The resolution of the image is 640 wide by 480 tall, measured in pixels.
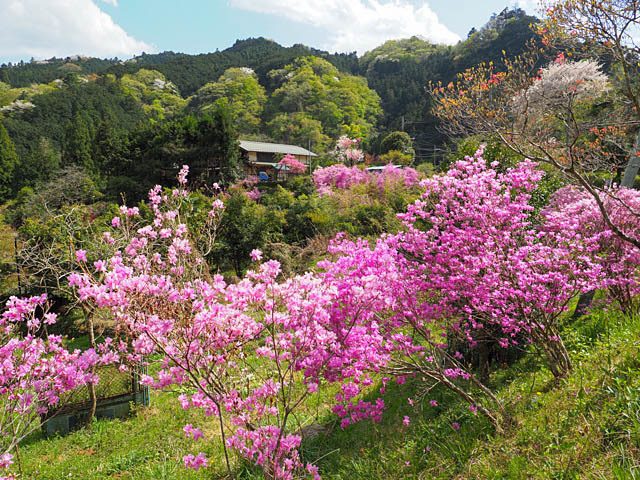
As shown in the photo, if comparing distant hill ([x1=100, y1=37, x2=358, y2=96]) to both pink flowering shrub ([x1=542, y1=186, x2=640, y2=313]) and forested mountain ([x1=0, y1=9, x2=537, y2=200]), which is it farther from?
pink flowering shrub ([x1=542, y1=186, x2=640, y2=313])

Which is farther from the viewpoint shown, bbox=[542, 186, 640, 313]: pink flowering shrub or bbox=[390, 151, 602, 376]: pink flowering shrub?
bbox=[542, 186, 640, 313]: pink flowering shrub

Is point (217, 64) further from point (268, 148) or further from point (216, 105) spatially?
point (268, 148)

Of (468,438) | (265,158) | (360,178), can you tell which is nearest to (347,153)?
(265,158)

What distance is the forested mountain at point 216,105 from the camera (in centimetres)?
3002

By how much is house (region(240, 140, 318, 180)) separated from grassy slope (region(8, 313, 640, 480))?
2703cm

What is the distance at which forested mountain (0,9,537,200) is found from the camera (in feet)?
98.5

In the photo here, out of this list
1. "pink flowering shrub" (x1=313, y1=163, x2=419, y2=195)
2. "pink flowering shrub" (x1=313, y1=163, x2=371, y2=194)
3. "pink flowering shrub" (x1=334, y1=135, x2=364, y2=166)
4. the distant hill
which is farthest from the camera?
the distant hill

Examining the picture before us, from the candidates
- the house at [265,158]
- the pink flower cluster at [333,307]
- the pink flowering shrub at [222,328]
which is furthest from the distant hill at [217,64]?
the pink flowering shrub at [222,328]

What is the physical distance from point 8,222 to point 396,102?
48425mm

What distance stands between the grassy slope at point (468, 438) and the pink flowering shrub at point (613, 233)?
0.46m

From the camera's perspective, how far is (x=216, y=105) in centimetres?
4950

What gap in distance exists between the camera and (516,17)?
2205 inches

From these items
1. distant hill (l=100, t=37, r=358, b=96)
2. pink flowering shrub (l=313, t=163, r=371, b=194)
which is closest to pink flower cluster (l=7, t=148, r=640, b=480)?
pink flowering shrub (l=313, t=163, r=371, b=194)

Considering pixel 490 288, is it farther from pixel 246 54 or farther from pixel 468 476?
pixel 246 54
